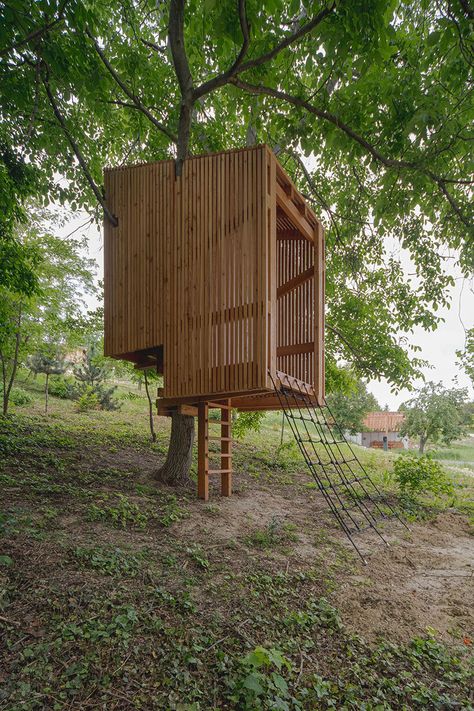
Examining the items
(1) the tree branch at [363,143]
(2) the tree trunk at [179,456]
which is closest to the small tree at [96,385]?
(2) the tree trunk at [179,456]

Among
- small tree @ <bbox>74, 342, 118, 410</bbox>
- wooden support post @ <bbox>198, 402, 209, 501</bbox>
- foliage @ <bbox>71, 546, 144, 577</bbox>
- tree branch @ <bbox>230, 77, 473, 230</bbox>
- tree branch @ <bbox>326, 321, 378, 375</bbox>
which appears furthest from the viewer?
small tree @ <bbox>74, 342, 118, 410</bbox>

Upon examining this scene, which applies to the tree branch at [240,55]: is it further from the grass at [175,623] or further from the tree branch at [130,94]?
the grass at [175,623]

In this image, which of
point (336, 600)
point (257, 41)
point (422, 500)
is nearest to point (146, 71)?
point (257, 41)

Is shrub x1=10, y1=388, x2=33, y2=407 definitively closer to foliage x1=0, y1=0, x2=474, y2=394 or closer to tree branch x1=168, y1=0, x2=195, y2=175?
foliage x1=0, y1=0, x2=474, y2=394

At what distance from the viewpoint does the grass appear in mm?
2291

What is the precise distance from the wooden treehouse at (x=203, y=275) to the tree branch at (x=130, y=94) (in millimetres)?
812

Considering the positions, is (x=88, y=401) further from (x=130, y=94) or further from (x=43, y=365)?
(x=130, y=94)

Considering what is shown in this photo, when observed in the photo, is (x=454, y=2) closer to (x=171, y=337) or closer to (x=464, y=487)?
(x=171, y=337)

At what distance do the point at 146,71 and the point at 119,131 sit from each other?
Result: 1451mm

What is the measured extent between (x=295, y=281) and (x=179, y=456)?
10.6 ft

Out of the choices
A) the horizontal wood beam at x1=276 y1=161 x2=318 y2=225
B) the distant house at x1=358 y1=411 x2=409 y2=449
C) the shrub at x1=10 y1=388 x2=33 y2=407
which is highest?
the horizontal wood beam at x1=276 y1=161 x2=318 y2=225

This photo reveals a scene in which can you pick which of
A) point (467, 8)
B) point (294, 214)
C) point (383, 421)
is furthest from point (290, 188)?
point (383, 421)

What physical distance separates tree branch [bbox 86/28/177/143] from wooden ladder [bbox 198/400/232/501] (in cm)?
391

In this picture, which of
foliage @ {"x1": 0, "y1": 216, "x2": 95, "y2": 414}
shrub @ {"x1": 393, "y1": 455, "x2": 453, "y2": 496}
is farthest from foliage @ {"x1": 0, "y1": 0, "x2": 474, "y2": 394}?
foliage @ {"x1": 0, "y1": 216, "x2": 95, "y2": 414}
